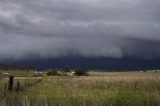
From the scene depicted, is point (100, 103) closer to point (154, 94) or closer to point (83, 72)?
point (154, 94)

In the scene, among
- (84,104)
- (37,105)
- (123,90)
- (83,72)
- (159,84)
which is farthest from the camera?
(83,72)

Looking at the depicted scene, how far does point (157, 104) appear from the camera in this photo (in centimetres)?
1738

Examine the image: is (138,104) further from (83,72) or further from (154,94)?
(83,72)

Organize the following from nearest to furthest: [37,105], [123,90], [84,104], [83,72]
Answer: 1. [37,105]
2. [84,104]
3. [123,90]
4. [83,72]

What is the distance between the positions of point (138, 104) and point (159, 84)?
44.0 ft

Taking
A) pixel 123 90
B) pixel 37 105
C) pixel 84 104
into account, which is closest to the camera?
pixel 37 105

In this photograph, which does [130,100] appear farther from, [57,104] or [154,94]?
[57,104]

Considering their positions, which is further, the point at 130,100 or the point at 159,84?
the point at 159,84

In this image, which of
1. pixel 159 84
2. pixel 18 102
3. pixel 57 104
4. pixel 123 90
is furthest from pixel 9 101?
pixel 159 84

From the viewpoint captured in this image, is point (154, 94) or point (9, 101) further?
point (154, 94)

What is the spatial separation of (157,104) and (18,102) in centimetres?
557

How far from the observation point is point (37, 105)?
16141mm

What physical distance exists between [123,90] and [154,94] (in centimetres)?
134

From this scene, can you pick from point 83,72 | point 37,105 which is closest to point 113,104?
point 37,105
